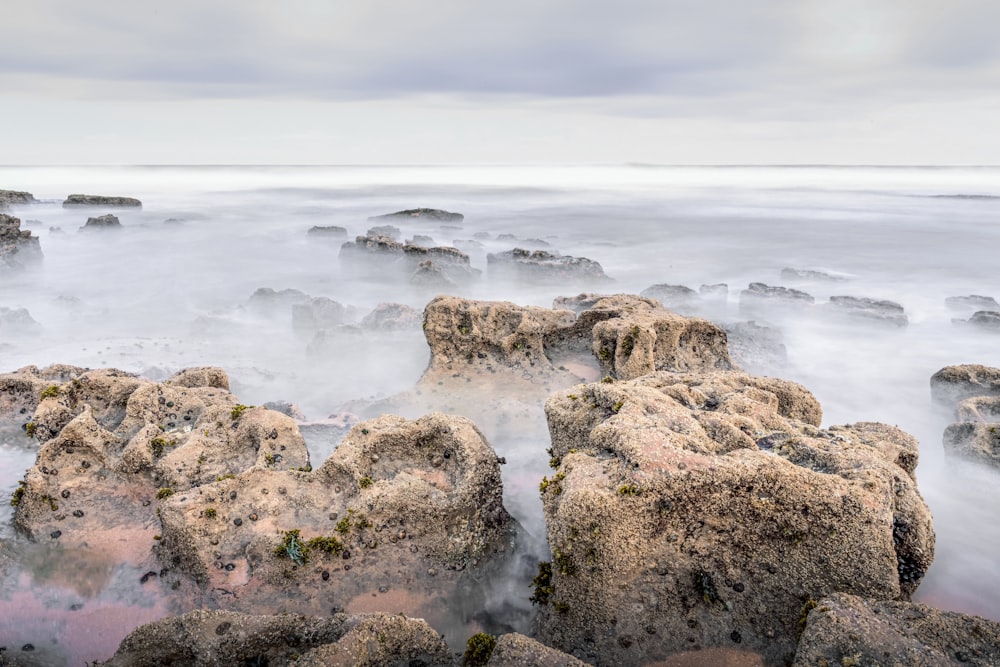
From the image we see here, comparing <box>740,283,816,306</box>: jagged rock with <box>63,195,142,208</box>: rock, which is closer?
<box>740,283,816,306</box>: jagged rock

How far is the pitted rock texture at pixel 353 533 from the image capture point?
229 inches

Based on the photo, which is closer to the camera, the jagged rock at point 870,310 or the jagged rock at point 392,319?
the jagged rock at point 392,319

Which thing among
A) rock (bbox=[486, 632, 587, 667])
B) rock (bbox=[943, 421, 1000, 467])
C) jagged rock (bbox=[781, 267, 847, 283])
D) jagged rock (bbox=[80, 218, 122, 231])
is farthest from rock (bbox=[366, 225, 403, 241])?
rock (bbox=[486, 632, 587, 667])

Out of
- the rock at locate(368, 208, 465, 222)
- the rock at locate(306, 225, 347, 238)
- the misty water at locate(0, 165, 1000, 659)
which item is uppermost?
the rock at locate(368, 208, 465, 222)

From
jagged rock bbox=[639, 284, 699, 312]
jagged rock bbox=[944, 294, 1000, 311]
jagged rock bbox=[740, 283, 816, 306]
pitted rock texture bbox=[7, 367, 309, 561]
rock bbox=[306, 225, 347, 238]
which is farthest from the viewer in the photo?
rock bbox=[306, 225, 347, 238]

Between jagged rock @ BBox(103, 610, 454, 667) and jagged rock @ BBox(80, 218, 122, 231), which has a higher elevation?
jagged rock @ BBox(80, 218, 122, 231)

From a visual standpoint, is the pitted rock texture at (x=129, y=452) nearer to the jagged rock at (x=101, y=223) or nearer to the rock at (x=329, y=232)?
the rock at (x=329, y=232)

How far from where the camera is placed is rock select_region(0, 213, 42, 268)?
28422mm

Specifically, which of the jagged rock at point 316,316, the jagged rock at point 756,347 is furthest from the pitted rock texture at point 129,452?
the jagged rock at point 756,347

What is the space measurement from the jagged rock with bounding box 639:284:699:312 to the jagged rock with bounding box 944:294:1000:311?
1014 centimetres

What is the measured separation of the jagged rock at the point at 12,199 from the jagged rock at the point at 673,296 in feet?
192

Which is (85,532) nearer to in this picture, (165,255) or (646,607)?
(646,607)

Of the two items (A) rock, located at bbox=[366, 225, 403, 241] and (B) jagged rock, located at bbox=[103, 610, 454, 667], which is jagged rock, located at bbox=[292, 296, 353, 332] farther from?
(A) rock, located at bbox=[366, 225, 403, 241]

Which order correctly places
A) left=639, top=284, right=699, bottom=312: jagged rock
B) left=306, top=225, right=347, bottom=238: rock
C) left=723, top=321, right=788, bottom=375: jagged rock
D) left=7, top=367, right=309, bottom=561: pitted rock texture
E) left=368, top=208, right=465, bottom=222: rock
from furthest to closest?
left=368, top=208, right=465, bottom=222: rock → left=306, top=225, right=347, bottom=238: rock → left=639, top=284, right=699, bottom=312: jagged rock → left=723, top=321, right=788, bottom=375: jagged rock → left=7, top=367, right=309, bottom=561: pitted rock texture
